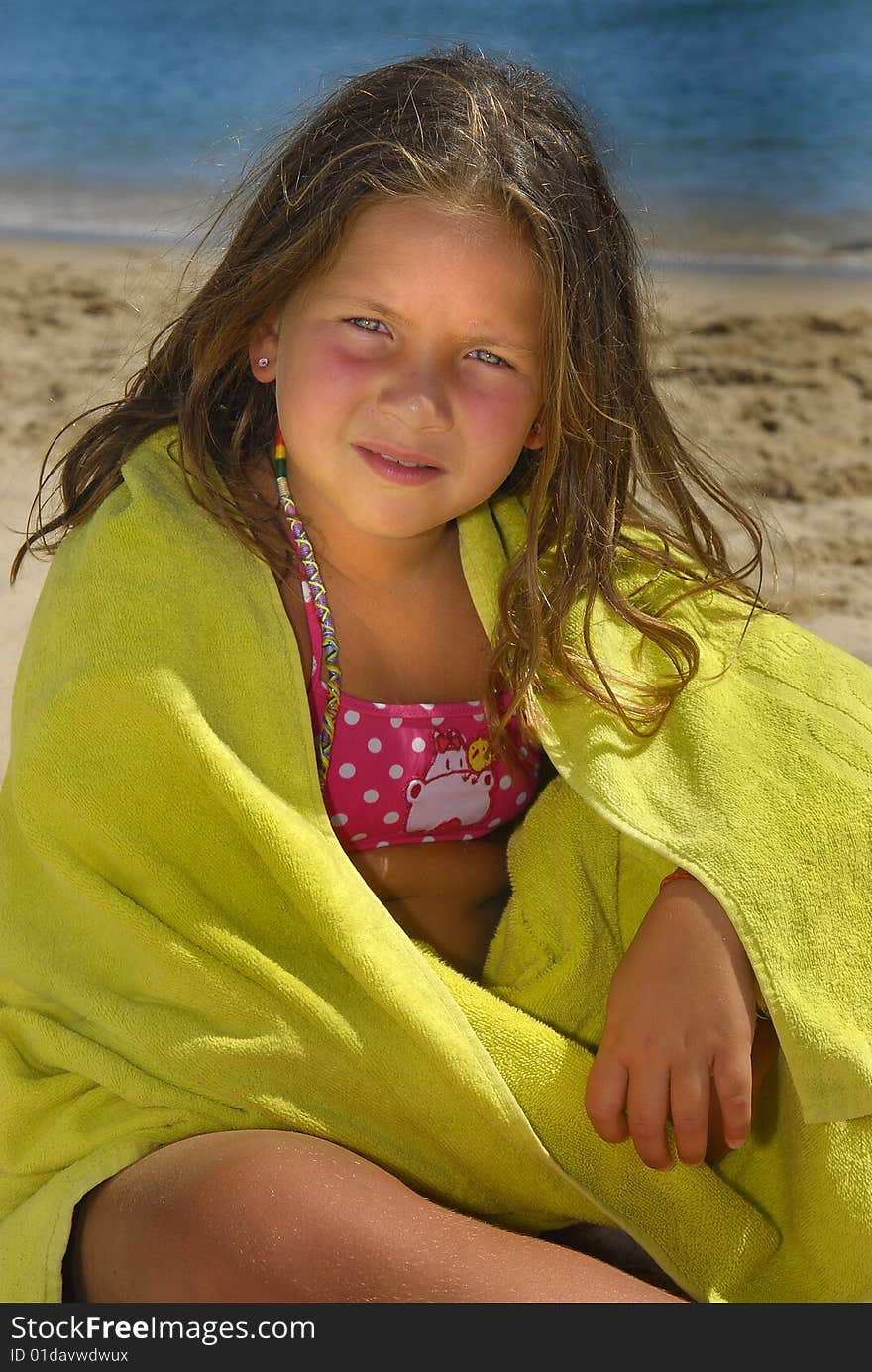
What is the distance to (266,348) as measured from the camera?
5.58ft

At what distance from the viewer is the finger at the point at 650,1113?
57.0 inches

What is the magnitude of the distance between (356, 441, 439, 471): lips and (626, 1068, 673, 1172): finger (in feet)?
2.05

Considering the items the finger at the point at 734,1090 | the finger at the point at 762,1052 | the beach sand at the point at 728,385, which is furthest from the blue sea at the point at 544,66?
A: the finger at the point at 734,1090

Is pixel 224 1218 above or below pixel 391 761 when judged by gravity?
below

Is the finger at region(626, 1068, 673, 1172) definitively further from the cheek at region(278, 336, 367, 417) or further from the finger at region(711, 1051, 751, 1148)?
the cheek at region(278, 336, 367, 417)

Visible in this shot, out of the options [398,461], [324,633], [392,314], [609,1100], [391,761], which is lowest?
[609,1100]

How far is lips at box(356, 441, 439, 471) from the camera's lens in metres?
1.54

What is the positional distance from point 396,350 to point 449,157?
0.65ft

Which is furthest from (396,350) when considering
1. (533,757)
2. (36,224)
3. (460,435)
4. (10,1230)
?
(36,224)

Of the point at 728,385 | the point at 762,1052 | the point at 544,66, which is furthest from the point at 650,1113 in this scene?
the point at 544,66

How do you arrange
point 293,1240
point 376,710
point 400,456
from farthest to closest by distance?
point 376,710 < point 400,456 < point 293,1240

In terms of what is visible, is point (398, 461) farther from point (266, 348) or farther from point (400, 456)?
point (266, 348)

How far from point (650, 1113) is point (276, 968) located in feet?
1.22
